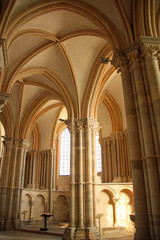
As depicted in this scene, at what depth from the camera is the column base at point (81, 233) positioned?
37.1 ft

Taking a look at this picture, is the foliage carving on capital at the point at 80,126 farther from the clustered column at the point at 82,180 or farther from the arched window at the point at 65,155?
the arched window at the point at 65,155

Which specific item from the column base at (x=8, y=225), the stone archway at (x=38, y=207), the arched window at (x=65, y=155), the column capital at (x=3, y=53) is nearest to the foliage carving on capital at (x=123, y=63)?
the column capital at (x=3, y=53)

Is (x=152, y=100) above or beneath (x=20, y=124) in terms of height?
beneath

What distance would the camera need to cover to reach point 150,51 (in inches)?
288

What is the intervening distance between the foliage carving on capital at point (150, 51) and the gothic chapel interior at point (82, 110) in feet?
0.10

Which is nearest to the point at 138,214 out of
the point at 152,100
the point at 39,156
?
the point at 152,100

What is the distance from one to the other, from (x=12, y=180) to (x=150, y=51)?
13214 mm

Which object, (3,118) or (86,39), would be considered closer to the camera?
(86,39)

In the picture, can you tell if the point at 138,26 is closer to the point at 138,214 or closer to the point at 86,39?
the point at 86,39

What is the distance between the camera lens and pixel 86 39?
12.5 m

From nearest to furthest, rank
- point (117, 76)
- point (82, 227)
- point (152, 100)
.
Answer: point (152, 100)
point (82, 227)
point (117, 76)

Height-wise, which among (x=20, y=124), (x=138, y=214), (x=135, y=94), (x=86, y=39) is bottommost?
(x=138, y=214)

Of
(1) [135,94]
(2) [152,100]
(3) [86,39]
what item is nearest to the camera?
(2) [152,100]

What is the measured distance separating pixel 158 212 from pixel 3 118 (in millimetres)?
14601
